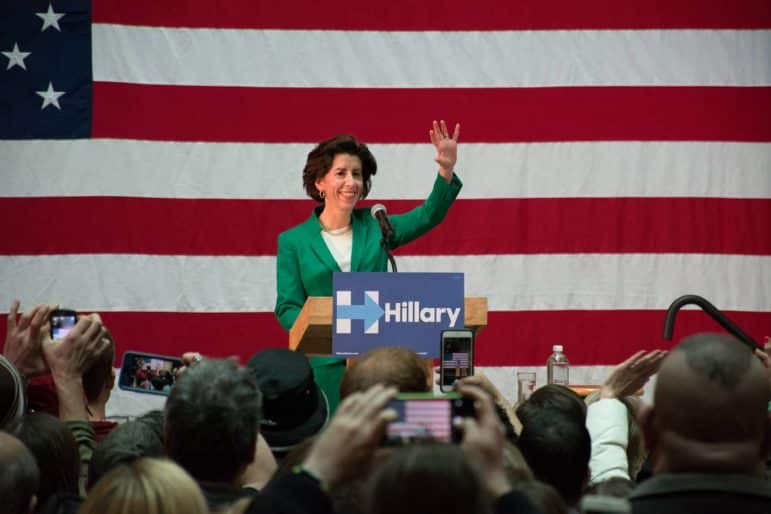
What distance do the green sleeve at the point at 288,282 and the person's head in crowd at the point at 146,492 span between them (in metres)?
2.86

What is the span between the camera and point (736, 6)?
6711 mm

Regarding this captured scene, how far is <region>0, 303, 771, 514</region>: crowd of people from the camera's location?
1766 mm

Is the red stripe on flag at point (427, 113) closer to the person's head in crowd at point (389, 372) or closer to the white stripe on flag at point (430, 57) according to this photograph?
the white stripe on flag at point (430, 57)

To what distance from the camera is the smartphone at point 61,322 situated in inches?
129

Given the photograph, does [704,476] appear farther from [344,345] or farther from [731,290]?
[731,290]

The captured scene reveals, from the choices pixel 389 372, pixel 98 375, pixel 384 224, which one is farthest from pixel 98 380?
pixel 384 224

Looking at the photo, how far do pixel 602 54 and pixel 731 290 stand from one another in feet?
4.57

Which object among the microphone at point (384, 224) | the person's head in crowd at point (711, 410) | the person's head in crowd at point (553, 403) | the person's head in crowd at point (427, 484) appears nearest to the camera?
the person's head in crowd at point (427, 484)

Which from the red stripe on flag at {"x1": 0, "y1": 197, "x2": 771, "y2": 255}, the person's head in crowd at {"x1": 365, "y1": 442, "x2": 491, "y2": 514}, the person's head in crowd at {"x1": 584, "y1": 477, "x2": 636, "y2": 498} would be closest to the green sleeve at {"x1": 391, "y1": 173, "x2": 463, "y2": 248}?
the red stripe on flag at {"x1": 0, "y1": 197, "x2": 771, "y2": 255}

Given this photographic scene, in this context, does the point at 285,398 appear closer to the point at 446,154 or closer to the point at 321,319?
the point at 321,319

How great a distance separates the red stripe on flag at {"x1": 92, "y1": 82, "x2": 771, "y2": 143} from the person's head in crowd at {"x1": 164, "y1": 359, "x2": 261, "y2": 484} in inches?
171

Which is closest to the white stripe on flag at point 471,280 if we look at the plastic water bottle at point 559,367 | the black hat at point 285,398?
the plastic water bottle at point 559,367

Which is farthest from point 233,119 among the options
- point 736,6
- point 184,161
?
point 736,6

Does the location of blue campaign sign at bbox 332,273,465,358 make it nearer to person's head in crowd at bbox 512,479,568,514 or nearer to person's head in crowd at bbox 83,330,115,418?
person's head in crowd at bbox 83,330,115,418
